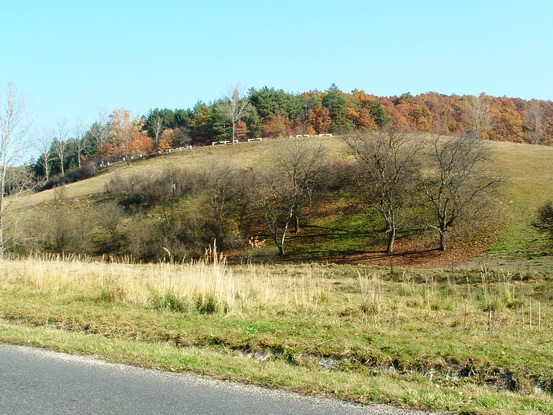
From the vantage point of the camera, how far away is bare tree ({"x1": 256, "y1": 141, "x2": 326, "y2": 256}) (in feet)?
159

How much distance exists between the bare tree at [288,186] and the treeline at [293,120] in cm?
4698

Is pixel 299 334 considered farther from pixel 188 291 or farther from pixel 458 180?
pixel 458 180

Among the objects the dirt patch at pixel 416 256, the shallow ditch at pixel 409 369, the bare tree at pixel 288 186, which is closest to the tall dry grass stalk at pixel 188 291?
the shallow ditch at pixel 409 369

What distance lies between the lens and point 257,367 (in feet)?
20.6

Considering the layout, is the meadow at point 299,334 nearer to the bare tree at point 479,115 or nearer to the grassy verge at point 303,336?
the grassy verge at point 303,336

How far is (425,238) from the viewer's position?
42688mm

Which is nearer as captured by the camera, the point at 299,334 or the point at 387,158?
the point at 299,334

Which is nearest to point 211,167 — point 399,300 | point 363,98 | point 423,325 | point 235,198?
point 235,198

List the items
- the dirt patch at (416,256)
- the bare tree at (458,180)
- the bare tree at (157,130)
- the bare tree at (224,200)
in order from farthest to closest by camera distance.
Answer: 1. the bare tree at (157,130)
2. the bare tree at (224,200)
3. the bare tree at (458,180)
4. the dirt patch at (416,256)

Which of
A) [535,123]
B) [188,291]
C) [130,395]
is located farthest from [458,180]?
[535,123]

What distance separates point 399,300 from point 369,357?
644 centimetres

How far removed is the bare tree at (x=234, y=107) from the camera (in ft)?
321

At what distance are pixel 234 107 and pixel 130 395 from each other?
95572 mm

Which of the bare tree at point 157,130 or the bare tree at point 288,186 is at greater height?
the bare tree at point 157,130
